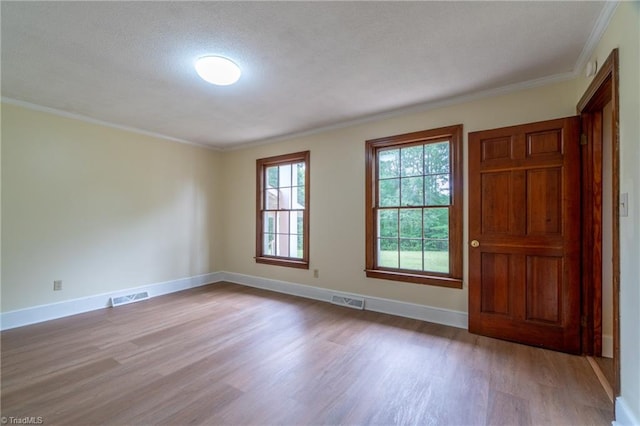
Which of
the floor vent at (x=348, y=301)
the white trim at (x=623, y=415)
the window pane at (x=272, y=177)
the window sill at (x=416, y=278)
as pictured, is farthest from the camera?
the window pane at (x=272, y=177)

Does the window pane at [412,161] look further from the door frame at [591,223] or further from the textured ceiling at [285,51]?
the door frame at [591,223]

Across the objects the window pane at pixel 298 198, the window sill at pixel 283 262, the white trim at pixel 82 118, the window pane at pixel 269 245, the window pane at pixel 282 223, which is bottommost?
the window sill at pixel 283 262

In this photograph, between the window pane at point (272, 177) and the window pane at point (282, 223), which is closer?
the window pane at point (282, 223)

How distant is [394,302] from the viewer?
3615 mm

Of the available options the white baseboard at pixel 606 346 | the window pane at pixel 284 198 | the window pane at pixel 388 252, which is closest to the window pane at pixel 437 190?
the window pane at pixel 388 252

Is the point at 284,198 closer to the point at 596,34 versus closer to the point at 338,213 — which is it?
the point at 338,213

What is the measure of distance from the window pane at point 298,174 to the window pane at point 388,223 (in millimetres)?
1494

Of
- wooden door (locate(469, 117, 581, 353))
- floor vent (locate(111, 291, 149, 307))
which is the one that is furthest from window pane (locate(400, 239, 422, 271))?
floor vent (locate(111, 291, 149, 307))

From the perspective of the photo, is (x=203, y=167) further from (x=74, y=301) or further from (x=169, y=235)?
(x=74, y=301)

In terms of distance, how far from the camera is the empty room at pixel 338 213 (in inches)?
72.4

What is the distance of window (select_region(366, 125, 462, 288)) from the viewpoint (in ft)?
10.6

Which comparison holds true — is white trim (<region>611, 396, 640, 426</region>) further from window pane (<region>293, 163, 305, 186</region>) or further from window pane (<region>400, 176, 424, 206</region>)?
window pane (<region>293, 163, 305, 186</region>)

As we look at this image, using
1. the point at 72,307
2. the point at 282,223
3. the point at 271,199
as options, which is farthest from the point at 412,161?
the point at 72,307

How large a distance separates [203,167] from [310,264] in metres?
2.75
